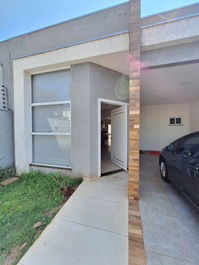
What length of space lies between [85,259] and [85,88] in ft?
10.8

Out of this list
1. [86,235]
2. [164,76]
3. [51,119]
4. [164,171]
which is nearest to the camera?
[86,235]

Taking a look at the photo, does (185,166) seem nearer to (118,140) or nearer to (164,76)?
(118,140)

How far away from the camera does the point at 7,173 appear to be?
165 inches

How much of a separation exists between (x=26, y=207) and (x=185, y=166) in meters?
3.12

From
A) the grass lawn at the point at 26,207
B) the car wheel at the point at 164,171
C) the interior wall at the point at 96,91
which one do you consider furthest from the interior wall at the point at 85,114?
the car wheel at the point at 164,171

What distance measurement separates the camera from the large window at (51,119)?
13.1ft

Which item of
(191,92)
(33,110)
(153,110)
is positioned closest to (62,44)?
(33,110)

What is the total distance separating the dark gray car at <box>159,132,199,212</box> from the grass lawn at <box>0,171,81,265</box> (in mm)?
2299

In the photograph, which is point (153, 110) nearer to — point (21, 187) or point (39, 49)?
point (39, 49)

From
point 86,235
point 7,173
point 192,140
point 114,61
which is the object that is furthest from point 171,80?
point 7,173

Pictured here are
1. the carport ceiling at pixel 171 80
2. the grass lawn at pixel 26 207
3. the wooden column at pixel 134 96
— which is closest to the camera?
the grass lawn at pixel 26 207

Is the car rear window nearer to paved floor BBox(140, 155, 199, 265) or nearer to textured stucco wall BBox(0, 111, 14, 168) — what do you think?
paved floor BBox(140, 155, 199, 265)

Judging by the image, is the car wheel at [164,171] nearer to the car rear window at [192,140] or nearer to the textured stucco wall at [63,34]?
the car rear window at [192,140]

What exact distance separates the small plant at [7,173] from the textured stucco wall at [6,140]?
0.17 meters
